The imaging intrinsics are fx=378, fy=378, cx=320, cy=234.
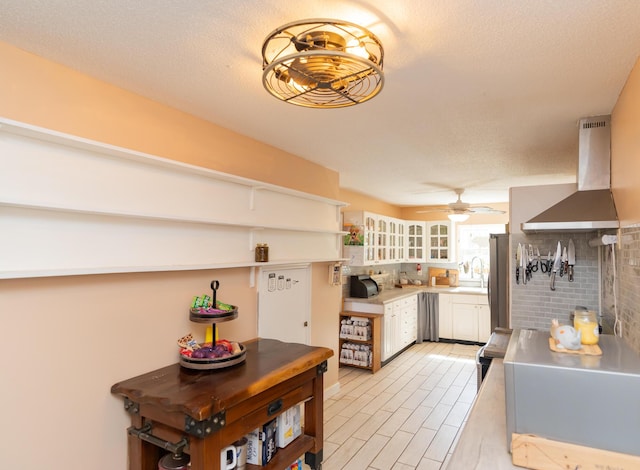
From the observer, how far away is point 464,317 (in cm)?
629

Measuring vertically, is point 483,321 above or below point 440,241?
below

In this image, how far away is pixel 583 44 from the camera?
157 cm

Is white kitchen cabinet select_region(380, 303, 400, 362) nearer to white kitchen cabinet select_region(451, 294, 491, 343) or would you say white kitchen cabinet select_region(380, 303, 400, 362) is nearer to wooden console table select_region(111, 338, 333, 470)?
white kitchen cabinet select_region(451, 294, 491, 343)

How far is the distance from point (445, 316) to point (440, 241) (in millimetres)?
1392

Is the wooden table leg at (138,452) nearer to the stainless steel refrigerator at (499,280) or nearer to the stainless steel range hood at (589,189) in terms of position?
the stainless steel range hood at (589,189)

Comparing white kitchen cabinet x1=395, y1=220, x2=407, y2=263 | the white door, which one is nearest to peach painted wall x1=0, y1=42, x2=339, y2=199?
the white door

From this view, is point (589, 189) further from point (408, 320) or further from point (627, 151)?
point (408, 320)

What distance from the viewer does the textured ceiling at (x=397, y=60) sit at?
4.49 ft

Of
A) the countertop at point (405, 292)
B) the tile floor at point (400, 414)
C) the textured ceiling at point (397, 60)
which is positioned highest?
the textured ceiling at point (397, 60)

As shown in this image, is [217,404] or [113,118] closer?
[217,404]

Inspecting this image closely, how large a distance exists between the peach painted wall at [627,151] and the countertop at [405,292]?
10.8ft

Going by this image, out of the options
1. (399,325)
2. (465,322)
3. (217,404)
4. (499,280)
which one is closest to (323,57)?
(217,404)

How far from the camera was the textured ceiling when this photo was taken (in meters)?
1.37

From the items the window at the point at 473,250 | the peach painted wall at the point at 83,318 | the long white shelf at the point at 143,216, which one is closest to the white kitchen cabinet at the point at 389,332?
the window at the point at 473,250
